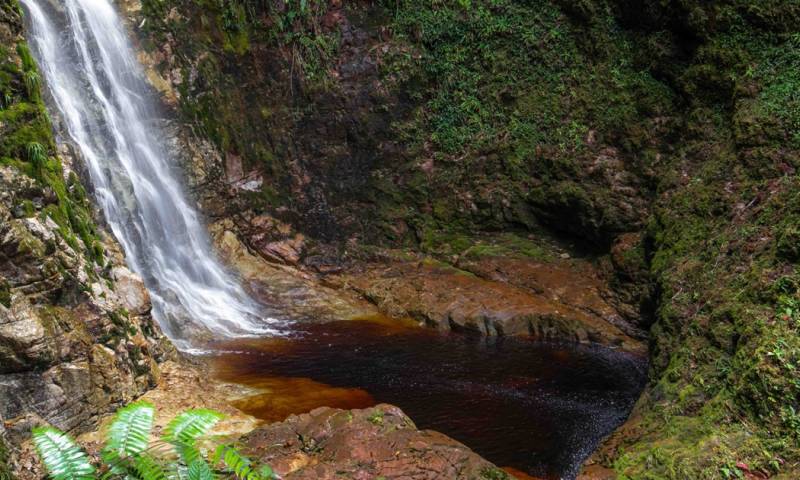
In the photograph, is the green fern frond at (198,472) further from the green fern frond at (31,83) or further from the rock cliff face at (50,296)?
the green fern frond at (31,83)

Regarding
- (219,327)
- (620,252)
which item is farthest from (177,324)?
(620,252)

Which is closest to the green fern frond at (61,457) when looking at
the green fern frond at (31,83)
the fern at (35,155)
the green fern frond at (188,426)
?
the green fern frond at (188,426)

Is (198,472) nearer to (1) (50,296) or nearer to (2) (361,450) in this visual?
(2) (361,450)

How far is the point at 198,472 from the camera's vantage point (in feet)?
7.48

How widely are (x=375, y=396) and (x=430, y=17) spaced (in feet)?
33.5

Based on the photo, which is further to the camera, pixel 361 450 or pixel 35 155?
pixel 35 155

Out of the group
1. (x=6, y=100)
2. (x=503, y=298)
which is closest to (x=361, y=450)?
(x=6, y=100)

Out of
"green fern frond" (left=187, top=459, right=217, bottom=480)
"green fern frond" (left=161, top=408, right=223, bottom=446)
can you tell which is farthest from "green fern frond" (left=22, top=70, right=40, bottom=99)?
"green fern frond" (left=187, top=459, right=217, bottom=480)

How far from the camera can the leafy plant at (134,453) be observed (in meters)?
→ 2.20

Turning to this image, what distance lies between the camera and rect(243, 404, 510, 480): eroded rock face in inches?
178

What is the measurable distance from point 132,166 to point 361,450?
9.10 metres

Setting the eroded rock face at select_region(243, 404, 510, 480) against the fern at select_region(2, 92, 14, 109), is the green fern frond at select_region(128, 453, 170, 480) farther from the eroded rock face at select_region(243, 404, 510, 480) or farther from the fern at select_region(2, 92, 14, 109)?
the fern at select_region(2, 92, 14, 109)

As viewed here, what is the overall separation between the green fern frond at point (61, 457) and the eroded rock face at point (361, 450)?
7.55ft

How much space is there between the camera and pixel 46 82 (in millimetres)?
9891
